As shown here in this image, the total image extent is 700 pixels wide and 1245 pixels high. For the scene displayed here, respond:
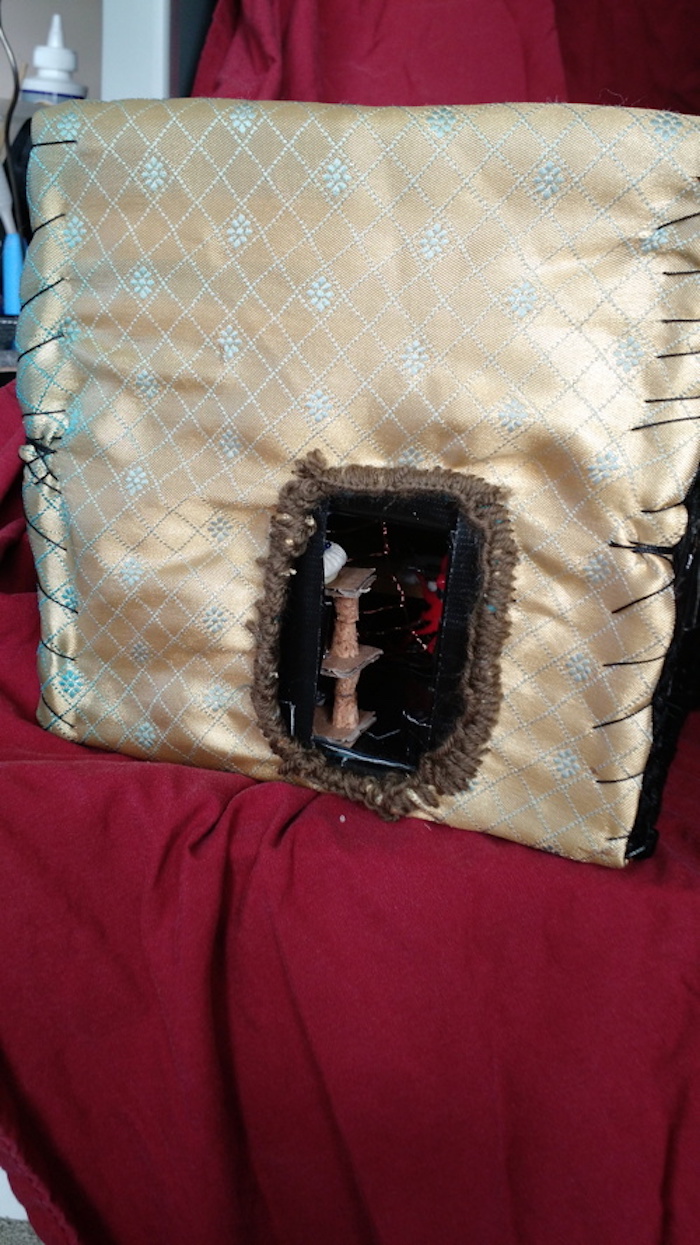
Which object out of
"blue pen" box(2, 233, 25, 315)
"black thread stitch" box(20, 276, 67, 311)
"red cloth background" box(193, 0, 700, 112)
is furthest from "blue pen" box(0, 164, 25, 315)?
"black thread stitch" box(20, 276, 67, 311)

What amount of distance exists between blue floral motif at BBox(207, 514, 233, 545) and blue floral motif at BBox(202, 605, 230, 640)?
54 millimetres

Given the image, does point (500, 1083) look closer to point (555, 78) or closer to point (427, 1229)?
point (427, 1229)

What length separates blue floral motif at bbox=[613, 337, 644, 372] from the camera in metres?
0.65

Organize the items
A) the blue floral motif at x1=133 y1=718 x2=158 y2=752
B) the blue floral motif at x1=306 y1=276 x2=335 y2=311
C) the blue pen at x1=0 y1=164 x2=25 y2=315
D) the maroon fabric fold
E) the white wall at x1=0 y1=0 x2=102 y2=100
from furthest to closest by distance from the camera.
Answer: the white wall at x1=0 y1=0 x2=102 y2=100, the blue pen at x1=0 y1=164 x2=25 y2=315, the blue floral motif at x1=133 y1=718 x2=158 y2=752, the blue floral motif at x1=306 y1=276 x2=335 y2=311, the maroon fabric fold

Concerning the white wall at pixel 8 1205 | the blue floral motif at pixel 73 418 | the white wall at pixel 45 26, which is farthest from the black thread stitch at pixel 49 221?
the white wall at pixel 45 26

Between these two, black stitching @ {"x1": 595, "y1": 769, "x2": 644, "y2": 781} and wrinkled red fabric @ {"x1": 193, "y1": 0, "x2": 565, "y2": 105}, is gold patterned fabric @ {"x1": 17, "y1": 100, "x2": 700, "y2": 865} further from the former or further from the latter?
wrinkled red fabric @ {"x1": 193, "y1": 0, "x2": 565, "y2": 105}

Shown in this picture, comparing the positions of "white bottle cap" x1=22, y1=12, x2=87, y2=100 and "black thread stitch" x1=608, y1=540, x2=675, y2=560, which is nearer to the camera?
"black thread stitch" x1=608, y1=540, x2=675, y2=560

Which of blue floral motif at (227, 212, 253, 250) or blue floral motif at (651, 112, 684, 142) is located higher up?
blue floral motif at (651, 112, 684, 142)

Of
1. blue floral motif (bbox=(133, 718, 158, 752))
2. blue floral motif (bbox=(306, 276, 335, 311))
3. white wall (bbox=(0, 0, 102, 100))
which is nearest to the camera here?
blue floral motif (bbox=(306, 276, 335, 311))

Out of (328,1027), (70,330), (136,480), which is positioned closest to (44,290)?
(70,330)

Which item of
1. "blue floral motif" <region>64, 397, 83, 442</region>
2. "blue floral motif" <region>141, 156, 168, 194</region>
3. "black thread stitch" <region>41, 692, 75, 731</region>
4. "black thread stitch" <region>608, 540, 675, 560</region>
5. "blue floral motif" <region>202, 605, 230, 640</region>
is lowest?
"black thread stitch" <region>41, 692, 75, 731</region>

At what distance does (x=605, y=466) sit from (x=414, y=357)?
0.51 feet

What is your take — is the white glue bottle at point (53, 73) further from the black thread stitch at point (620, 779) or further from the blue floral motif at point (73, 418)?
the black thread stitch at point (620, 779)

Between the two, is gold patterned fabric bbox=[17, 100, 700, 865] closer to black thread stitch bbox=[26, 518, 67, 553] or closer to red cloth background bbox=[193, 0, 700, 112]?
black thread stitch bbox=[26, 518, 67, 553]
